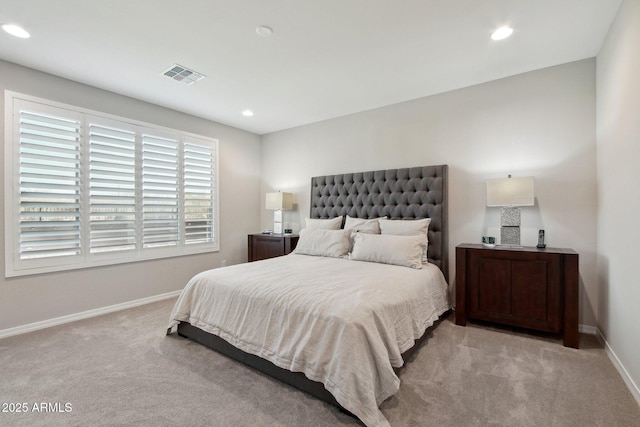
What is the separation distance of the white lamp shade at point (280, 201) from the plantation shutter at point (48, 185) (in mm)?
2474

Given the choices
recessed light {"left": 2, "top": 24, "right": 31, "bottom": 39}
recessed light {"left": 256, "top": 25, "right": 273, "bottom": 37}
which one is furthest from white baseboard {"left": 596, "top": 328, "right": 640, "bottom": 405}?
recessed light {"left": 2, "top": 24, "right": 31, "bottom": 39}

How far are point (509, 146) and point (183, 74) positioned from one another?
11.8 feet

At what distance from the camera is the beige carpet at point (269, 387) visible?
1.68 m

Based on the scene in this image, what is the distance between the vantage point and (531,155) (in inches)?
121

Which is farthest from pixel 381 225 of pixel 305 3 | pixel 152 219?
pixel 152 219

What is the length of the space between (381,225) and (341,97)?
173cm

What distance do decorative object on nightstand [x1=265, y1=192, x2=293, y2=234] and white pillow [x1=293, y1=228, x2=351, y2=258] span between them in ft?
3.33

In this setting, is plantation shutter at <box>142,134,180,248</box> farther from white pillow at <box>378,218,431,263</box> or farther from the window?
white pillow at <box>378,218,431,263</box>

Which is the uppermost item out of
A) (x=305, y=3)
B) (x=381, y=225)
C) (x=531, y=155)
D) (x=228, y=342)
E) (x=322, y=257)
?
(x=305, y=3)

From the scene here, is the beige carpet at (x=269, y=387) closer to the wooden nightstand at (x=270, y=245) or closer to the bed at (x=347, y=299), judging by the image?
the bed at (x=347, y=299)

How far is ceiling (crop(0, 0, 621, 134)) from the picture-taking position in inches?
83.9

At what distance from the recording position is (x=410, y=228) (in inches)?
131

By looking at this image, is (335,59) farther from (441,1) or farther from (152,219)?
(152,219)


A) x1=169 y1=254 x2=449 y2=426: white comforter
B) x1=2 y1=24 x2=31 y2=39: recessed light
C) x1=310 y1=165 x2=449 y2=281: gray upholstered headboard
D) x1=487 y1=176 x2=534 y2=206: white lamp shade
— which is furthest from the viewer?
x1=310 y1=165 x2=449 y2=281: gray upholstered headboard
